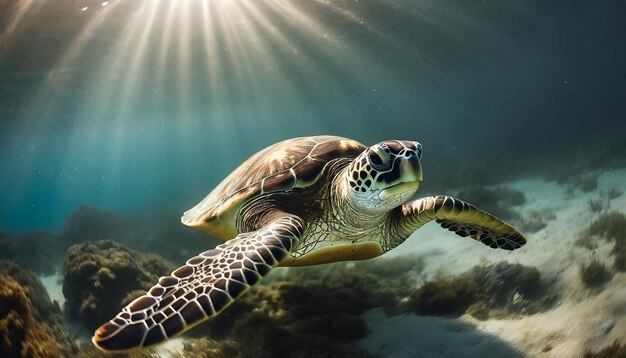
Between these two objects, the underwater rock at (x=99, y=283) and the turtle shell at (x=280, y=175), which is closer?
the turtle shell at (x=280, y=175)

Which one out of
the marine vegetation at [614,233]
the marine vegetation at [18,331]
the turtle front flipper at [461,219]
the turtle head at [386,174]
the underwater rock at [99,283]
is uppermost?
the turtle head at [386,174]

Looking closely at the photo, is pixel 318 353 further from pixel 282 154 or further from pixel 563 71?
pixel 563 71

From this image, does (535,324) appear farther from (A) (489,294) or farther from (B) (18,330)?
(B) (18,330)

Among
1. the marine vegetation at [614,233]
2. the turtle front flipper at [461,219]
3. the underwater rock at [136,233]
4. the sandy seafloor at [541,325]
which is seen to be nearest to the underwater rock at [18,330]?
the sandy seafloor at [541,325]

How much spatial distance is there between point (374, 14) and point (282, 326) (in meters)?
16.0

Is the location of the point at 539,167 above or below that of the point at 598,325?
below

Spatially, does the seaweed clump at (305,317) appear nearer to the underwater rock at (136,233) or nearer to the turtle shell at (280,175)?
the turtle shell at (280,175)

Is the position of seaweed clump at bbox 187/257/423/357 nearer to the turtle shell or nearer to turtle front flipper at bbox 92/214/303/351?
the turtle shell

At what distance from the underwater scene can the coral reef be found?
9cm

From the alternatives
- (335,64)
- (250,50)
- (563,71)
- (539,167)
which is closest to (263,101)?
(335,64)

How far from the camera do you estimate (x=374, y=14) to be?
1650 cm

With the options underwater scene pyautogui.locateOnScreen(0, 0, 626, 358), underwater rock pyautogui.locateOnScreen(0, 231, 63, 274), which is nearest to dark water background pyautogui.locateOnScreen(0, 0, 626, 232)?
underwater scene pyautogui.locateOnScreen(0, 0, 626, 358)

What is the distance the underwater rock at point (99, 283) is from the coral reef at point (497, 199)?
8549mm

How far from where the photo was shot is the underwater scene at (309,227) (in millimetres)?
2824
